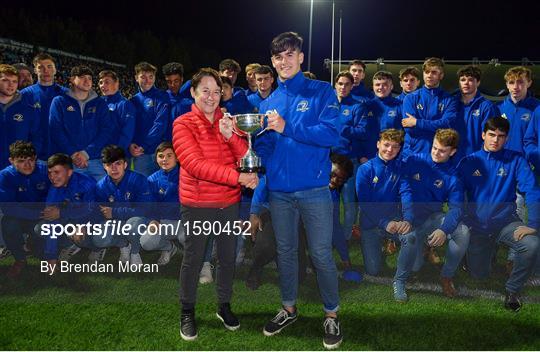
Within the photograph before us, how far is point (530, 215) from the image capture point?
4250mm

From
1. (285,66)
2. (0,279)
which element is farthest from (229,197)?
(0,279)

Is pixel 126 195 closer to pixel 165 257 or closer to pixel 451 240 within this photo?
pixel 165 257

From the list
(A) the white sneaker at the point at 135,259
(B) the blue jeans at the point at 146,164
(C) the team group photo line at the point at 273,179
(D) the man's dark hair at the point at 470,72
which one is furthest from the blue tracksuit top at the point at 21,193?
(D) the man's dark hair at the point at 470,72

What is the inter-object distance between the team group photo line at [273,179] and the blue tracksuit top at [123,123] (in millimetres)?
13

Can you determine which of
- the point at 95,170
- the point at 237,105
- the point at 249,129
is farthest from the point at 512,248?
the point at 95,170

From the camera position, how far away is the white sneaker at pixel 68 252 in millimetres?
5078

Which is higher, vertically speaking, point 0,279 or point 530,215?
point 530,215

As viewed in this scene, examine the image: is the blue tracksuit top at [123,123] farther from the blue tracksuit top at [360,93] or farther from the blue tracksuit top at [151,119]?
the blue tracksuit top at [360,93]

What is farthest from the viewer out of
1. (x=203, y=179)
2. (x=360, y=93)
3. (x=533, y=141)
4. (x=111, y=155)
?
(x=360, y=93)

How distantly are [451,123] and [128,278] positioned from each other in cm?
377

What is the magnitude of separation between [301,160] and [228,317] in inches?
51.8

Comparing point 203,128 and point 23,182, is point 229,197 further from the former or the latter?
point 23,182

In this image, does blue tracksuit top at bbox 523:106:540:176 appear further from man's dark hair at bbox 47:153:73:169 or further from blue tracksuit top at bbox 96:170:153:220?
man's dark hair at bbox 47:153:73:169

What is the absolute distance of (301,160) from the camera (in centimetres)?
337
